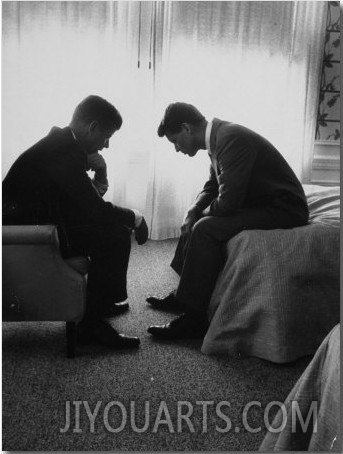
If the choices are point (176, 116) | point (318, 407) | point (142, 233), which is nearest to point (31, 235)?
point (142, 233)

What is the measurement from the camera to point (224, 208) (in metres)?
1.25

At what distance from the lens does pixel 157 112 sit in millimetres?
1173

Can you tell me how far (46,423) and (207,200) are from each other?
28.6 inches

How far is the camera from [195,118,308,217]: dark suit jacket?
4.11ft


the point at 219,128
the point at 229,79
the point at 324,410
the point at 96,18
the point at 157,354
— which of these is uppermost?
the point at 96,18

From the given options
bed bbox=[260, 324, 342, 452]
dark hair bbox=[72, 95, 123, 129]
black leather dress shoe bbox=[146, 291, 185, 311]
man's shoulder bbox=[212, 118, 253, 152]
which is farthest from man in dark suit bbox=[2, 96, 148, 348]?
bed bbox=[260, 324, 342, 452]

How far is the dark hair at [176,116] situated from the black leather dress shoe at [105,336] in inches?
20.9

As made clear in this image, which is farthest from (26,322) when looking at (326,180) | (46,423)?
(326,180)

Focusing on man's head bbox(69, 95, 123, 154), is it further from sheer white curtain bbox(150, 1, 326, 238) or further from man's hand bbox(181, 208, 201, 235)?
man's hand bbox(181, 208, 201, 235)

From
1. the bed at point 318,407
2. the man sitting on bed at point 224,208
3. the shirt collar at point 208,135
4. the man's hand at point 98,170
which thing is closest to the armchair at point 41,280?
the man's hand at point 98,170

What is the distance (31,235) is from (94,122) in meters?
0.31

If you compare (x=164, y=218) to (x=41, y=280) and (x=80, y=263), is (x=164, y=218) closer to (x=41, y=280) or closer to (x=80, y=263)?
(x=80, y=263)

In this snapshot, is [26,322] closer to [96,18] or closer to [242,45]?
[96,18]

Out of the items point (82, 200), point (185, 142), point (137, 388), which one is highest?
point (185, 142)
